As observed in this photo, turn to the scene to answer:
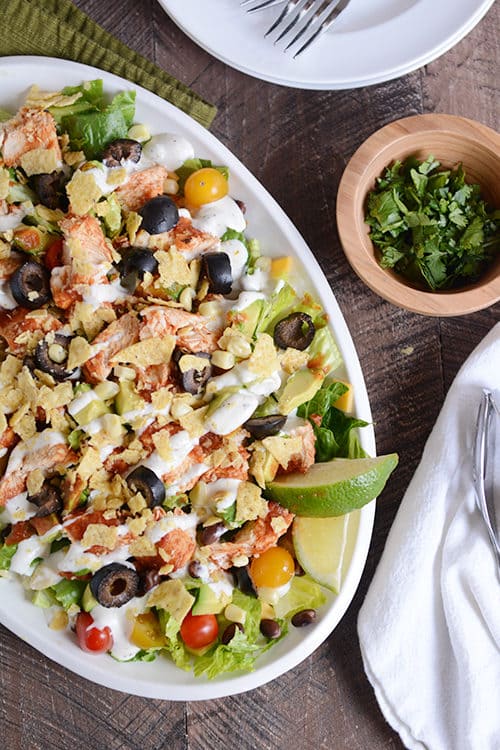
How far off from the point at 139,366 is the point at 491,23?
1645mm

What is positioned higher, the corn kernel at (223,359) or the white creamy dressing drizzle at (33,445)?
the corn kernel at (223,359)

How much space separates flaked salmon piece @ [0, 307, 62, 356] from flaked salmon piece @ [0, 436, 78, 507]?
0.27 meters

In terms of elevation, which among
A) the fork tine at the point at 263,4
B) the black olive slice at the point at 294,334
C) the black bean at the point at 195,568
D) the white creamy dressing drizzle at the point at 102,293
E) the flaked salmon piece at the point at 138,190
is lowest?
the black bean at the point at 195,568

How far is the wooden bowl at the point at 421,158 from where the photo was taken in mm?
2359

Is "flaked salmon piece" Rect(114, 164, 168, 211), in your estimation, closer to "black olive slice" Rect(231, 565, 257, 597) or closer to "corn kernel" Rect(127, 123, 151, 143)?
"corn kernel" Rect(127, 123, 151, 143)

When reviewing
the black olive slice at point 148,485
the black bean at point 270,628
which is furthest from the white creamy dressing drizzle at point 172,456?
the black bean at point 270,628

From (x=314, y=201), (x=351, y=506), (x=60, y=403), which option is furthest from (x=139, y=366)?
(x=314, y=201)

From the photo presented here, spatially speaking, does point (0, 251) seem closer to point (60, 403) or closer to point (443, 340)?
point (60, 403)

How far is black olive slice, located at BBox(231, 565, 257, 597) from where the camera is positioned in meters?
2.33

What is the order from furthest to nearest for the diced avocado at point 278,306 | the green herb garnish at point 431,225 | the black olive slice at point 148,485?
the green herb garnish at point 431,225, the diced avocado at point 278,306, the black olive slice at point 148,485

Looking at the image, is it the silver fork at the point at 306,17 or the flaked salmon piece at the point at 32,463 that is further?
the silver fork at the point at 306,17

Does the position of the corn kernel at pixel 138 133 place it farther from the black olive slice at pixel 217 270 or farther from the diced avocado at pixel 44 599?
the diced avocado at pixel 44 599

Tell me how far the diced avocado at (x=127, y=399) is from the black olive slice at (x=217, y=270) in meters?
0.35

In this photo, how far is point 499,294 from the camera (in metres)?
2.36
